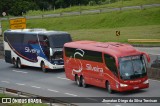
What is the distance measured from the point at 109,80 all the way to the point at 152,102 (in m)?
4.04

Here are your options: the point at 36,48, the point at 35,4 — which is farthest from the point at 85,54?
the point at 35,4

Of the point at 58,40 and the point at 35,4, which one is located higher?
the point at 58,40

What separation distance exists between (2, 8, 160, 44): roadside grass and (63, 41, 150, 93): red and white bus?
73.0 feet

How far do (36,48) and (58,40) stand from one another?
2553mm

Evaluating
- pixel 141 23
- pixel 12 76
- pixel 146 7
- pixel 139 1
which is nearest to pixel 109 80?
pixel 12 76

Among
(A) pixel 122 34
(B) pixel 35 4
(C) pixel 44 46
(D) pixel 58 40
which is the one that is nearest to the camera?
(D) pixel 58 40

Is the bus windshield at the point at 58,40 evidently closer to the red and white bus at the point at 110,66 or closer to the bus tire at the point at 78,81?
the red and white bus at the point at 110,66

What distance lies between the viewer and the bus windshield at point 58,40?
131ft

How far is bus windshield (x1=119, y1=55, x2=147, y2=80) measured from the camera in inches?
1137

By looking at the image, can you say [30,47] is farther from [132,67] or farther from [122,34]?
[122,34]

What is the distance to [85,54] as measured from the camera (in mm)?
32375

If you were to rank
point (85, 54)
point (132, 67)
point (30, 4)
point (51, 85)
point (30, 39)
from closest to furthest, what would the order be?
point (132, 67) < point (85, 54) < point (51, 85) < point (30, 39) < point (30, 4)

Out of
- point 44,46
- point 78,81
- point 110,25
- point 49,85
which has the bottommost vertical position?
point 110,25

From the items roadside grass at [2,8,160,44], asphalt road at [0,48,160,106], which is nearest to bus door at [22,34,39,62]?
asphalt road at [0,48,160,106]
